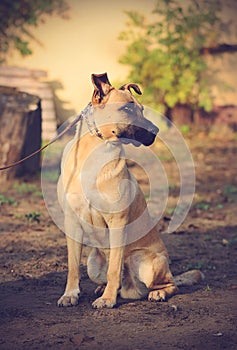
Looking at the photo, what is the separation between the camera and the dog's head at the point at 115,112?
5.08 metres

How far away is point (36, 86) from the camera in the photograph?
13633 mm

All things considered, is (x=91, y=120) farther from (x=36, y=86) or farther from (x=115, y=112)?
(x=36, y=86)

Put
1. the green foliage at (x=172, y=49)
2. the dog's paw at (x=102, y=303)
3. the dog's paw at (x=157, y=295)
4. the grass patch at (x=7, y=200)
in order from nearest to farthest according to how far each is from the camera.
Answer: the dog's paw at (x=102, y=303)
the dog's paw at (x=157, y=295)
the grass patch at (x=7, y=200)
the green foliage at (x=172, y=49)

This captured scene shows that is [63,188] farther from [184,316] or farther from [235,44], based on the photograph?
[235,44]

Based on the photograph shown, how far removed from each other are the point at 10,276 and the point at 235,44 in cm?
960

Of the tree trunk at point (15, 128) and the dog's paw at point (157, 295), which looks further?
the tree trunk at point (15, 128)

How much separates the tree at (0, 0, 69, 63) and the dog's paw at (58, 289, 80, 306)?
30.5 feet

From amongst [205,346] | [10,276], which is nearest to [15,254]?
[10,276]

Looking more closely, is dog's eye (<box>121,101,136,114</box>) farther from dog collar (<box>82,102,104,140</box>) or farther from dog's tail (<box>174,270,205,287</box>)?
dog's tail (<box>174,270,205,287</box>)

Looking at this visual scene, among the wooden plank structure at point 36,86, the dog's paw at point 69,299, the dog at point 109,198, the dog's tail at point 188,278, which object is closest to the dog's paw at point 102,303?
the dog at point 109,198

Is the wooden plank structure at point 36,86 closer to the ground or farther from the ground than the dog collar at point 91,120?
farther from the ground

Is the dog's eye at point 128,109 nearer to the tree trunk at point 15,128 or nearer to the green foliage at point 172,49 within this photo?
the tree trunk at point 15,128

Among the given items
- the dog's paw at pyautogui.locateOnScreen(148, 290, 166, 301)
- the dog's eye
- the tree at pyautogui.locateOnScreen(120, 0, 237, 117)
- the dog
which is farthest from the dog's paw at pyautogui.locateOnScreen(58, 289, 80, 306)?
the tree at pyautogui.locateOnScreen(120, 0, 237, 117)

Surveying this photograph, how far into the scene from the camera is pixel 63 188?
527cm
